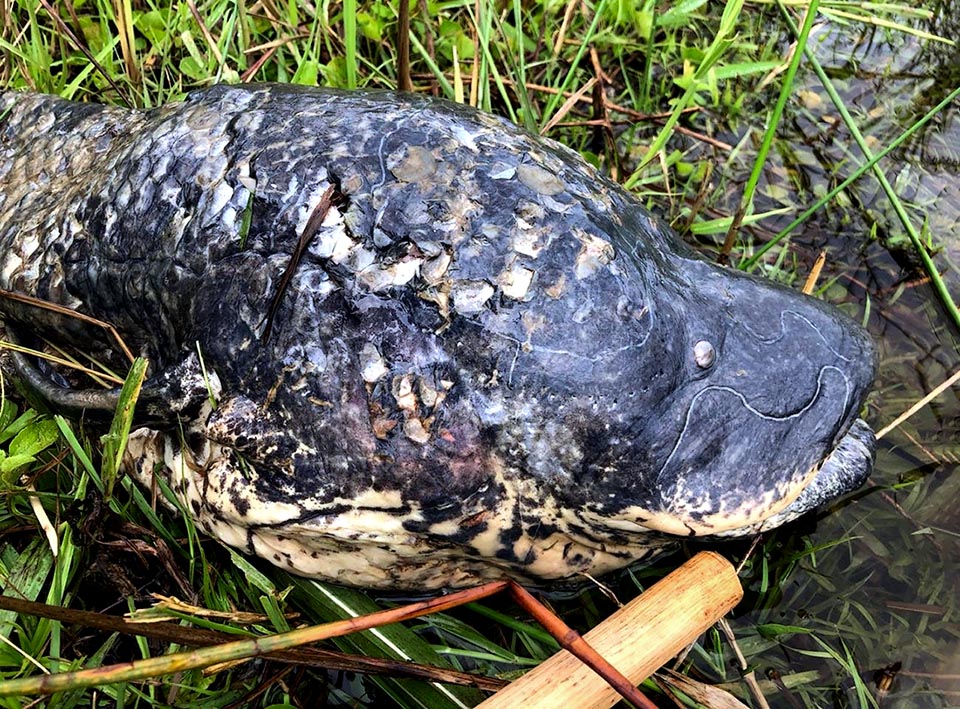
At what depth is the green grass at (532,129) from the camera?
1.78 m

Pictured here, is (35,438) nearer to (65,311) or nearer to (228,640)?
(65,311)

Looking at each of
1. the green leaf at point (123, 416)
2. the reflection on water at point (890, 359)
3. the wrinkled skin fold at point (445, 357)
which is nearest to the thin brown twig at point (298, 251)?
the wrinkled skin fold at point (445, 357)

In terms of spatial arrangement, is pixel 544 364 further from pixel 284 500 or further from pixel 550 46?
pixel 550 46

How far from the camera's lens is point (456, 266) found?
5.00 feet

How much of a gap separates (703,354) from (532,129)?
111 centimetres

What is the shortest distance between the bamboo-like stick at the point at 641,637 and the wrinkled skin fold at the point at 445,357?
0.39 feet

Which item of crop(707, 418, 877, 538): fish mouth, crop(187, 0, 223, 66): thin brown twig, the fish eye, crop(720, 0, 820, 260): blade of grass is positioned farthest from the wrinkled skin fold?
crop(187, 0, 223, 66): thin brown twig

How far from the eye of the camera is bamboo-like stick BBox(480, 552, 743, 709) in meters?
1.53

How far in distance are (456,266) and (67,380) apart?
1.04m

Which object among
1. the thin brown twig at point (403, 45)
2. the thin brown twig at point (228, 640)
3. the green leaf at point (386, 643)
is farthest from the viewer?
the thin brown twig at point (403, 45)

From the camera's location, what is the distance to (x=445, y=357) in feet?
4.98

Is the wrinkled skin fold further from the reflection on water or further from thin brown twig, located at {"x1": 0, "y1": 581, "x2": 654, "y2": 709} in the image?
the reflection on water

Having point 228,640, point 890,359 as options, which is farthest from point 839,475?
point 228,640

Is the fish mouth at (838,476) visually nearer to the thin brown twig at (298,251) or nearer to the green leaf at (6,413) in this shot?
the thin brown twig at (298,251)
